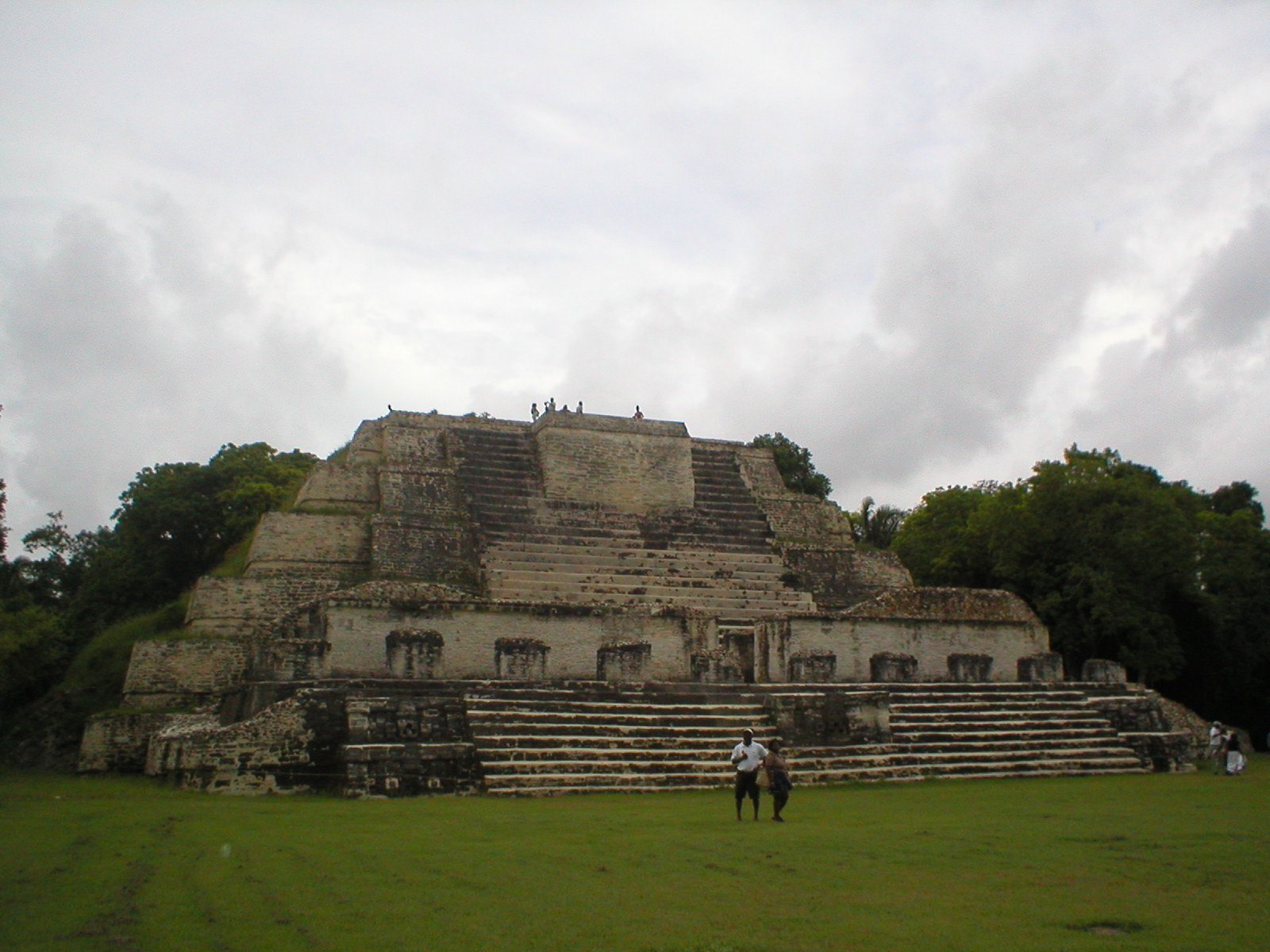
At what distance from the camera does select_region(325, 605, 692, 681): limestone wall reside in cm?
1426

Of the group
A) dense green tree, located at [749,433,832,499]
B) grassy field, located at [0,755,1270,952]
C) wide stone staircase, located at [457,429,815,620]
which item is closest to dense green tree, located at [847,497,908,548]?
dense green tree, located at [749,433,832,499]

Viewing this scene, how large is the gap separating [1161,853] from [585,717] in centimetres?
683

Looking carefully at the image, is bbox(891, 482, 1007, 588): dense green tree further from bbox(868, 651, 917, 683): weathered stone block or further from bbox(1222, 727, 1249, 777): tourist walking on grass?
bbox(1222, 727, 1249, 777): tourist walking on grass

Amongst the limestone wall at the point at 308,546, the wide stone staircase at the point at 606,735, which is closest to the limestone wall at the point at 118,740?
the limestone wall at the point at 308,546

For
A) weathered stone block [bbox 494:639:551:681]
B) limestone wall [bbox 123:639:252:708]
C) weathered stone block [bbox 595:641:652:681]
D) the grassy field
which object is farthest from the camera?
limestone wall [bbox 123:639:252:708]

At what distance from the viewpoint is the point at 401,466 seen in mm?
22297

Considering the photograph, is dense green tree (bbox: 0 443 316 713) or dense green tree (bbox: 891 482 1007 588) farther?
dense green tree (bbox: 891 482 1007 588)

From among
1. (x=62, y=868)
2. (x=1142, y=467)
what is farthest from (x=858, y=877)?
(x=1142, y=467)

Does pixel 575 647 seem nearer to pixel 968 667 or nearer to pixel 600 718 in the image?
pixel 600 718

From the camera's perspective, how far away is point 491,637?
584 inches

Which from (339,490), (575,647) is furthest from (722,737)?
(339,490)

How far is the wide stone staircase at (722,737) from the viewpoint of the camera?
37.4 feet

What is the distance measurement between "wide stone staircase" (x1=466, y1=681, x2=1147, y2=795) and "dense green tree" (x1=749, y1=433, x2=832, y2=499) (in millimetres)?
20608

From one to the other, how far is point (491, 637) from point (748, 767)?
6507 mm
